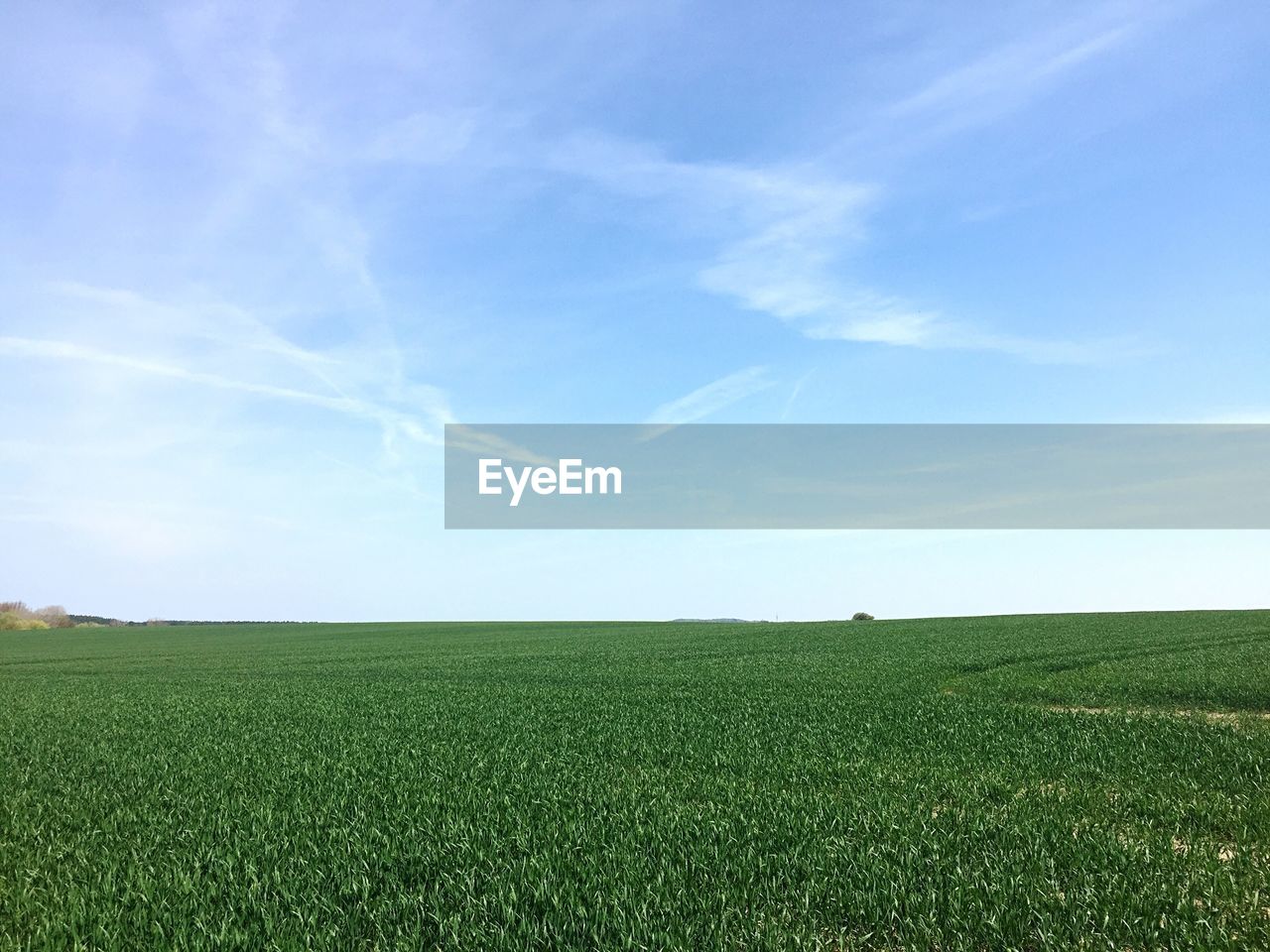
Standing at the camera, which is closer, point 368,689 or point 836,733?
point 836,733

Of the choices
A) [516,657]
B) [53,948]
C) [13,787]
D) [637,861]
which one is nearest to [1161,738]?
[637,861]

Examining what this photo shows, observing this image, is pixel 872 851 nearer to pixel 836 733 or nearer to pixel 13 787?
pixel 836 733

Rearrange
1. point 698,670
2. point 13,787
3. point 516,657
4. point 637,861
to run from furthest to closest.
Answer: point 516,657
point 698,670
point 13,787
point 637,861

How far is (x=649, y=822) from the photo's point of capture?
871 cm

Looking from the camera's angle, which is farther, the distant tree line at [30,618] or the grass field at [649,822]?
the distant tree line at [30,618]

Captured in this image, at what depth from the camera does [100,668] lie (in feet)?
133

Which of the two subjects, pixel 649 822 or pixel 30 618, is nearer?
pixel 649 822

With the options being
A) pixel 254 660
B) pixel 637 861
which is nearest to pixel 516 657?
pixel 254 660

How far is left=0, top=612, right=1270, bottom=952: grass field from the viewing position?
20.7 ft

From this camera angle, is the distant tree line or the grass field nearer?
the grass field

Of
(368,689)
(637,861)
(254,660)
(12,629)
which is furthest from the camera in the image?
(12,629)

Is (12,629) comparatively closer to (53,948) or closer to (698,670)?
(698,670)

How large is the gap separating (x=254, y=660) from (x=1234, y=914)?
44967 millimetres

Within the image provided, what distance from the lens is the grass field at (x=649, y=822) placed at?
6305mm
